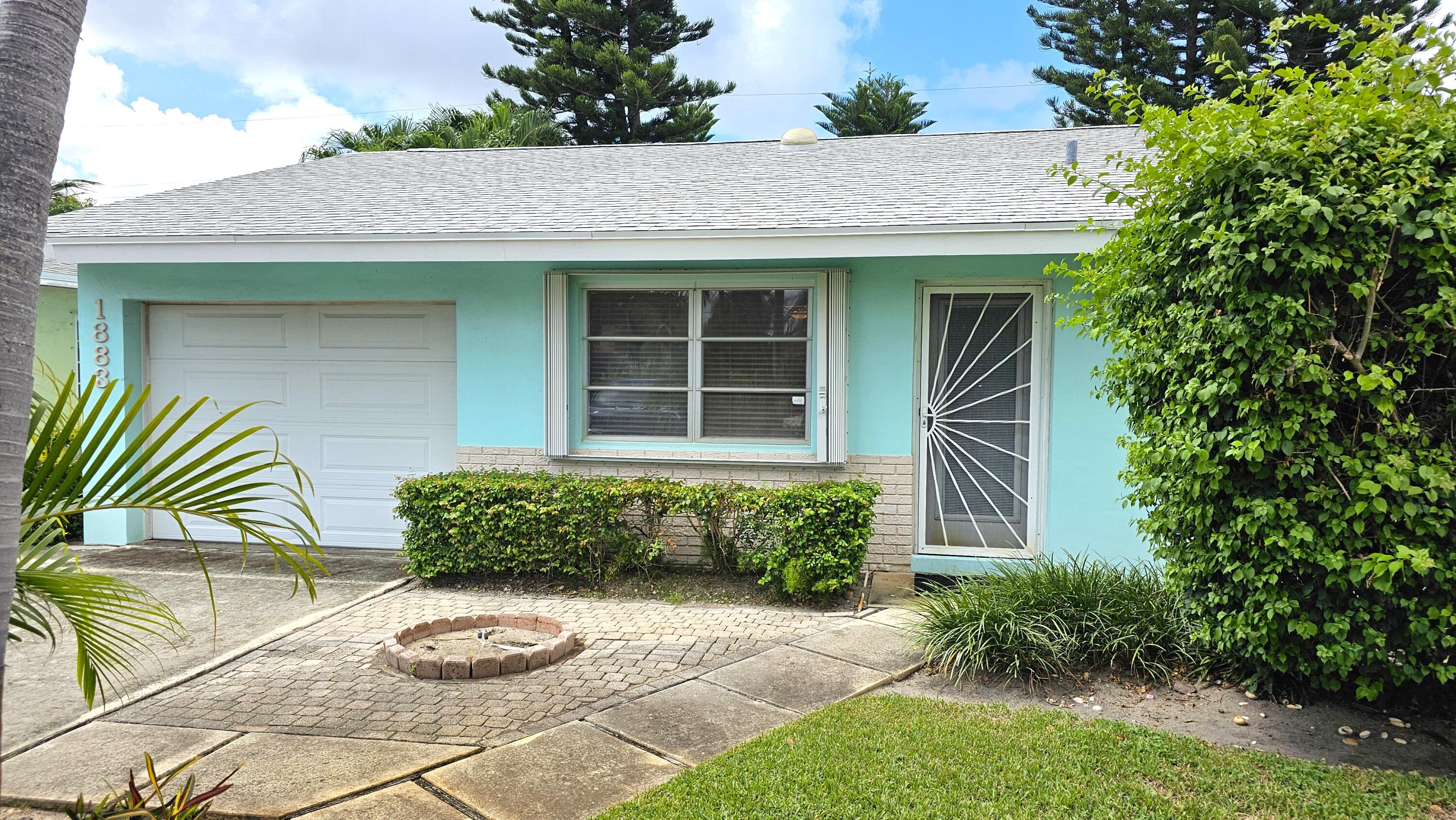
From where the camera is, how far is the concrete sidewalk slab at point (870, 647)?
4.93 meters

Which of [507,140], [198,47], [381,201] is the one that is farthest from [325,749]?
[198,47]

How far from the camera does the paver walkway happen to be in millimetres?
3434

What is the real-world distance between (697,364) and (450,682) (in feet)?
11.6

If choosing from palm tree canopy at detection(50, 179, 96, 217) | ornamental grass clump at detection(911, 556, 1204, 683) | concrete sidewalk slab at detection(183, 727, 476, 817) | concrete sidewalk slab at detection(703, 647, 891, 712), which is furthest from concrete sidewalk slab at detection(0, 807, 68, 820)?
palm tree canopy at detection(50, 179, 96, 217)

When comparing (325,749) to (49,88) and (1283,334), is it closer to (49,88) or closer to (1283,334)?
(49,88)

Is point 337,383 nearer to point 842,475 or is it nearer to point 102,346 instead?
point 102,346

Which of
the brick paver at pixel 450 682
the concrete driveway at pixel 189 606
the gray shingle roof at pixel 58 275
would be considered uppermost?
the gray shingle roof at pixel 58 275

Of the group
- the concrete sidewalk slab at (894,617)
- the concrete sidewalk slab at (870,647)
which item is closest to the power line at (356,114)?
the concrete sidewalk slab at (894,617)

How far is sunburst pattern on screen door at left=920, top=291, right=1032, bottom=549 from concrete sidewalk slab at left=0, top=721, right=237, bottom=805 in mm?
5264

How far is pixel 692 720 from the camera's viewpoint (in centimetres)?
416

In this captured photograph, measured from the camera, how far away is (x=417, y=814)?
10.7 feet

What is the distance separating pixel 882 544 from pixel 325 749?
4.56 m

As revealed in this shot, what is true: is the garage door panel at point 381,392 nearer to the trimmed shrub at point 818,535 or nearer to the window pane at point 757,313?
the window pane at point 757,313

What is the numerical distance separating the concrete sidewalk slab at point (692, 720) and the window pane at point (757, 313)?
11.5 ft
